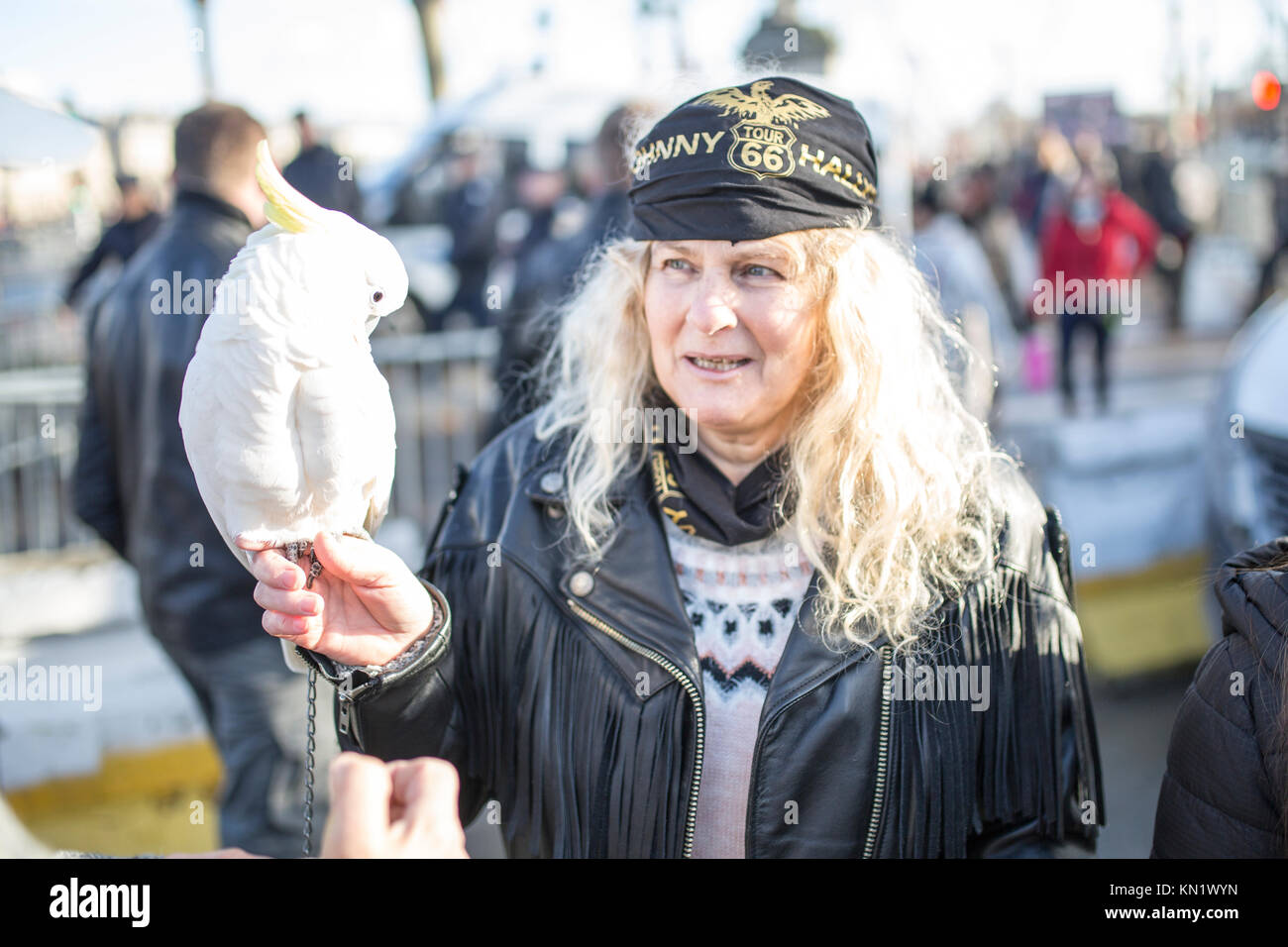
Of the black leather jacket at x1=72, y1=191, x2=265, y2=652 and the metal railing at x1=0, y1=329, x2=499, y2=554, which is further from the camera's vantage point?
the metal railing at x1=0, y1=329, x2=499, y2=554

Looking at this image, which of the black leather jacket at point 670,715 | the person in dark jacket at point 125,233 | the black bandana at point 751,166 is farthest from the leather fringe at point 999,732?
the person in dark jacket at point 125,233

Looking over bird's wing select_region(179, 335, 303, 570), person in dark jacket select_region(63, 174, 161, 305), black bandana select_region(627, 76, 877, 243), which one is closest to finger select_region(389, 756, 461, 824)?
bird's wing select_region(179, 335, 303, 570)

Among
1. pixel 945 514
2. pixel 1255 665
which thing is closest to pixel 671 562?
pixel 945 514

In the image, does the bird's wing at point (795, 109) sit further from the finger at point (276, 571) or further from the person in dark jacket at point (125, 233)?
the person in dark jacket at point (125, 233)

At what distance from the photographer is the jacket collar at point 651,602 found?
1693mm

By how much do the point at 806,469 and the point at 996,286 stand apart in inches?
295

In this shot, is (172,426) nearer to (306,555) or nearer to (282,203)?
(306,555)

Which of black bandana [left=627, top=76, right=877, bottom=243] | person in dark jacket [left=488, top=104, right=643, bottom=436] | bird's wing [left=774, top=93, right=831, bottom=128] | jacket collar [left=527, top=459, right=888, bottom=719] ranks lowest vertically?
jacket collar [left=527, top=459, right=888, bottom=719]

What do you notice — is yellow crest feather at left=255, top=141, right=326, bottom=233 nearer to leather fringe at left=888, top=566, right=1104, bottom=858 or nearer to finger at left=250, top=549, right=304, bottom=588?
finger at left=250, top=549, right=304, bottom=588

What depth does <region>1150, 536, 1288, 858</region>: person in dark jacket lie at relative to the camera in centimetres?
148

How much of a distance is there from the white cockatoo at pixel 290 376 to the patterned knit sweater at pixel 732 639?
2.06ft

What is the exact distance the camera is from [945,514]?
1778 mm

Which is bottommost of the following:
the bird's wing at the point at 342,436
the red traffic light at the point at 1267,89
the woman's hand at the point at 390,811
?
the woman's hand at the point at 390,811

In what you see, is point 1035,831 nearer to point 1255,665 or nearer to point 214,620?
point 1255,665
